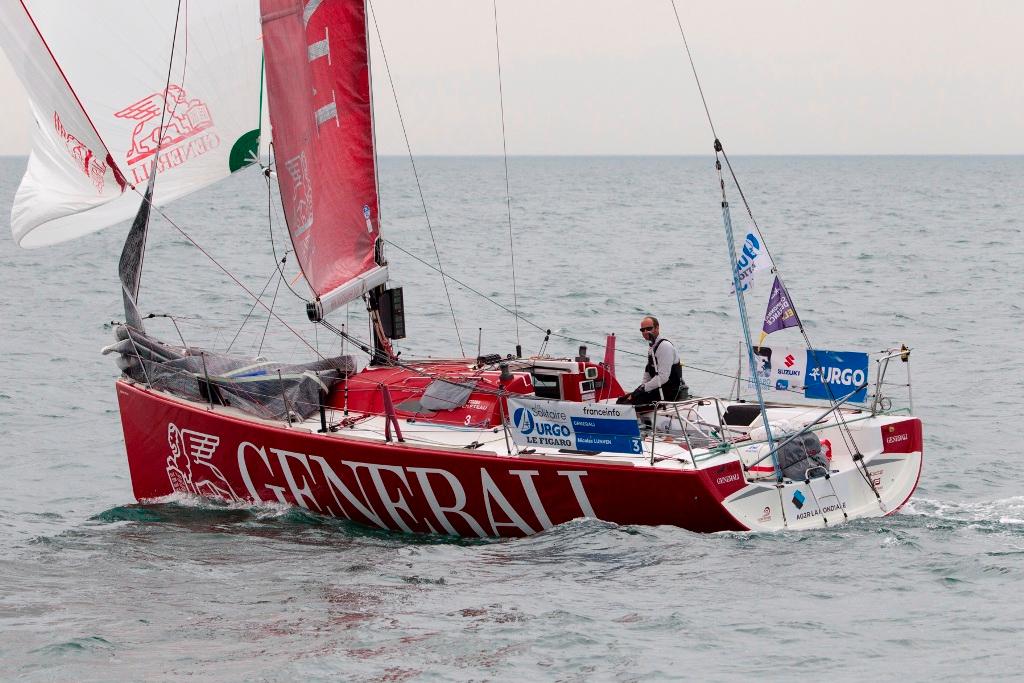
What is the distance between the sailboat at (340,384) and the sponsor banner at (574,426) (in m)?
0.02

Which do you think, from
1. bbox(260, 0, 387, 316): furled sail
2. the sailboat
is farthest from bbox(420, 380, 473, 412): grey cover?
bbox(260, 0, 387, 316): furled sail

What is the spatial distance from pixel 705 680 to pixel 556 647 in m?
1.07

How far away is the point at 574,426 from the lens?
36.5 ft

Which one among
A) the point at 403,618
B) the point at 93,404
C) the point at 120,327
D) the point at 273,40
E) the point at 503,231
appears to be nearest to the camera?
the point at 403,618

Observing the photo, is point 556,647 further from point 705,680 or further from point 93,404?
point 93,404

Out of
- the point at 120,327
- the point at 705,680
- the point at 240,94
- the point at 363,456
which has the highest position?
the point at 240,94

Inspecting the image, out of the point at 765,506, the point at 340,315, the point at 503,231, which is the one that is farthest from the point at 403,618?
the point at 503,231

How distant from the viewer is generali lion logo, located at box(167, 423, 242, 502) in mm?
12984

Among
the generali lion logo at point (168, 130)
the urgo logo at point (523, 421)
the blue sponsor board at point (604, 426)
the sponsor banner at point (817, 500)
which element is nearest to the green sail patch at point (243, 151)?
the generali lion logo at point (168, 130)

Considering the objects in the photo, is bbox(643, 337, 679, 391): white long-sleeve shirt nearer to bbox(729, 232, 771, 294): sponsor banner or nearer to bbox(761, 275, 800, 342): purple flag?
bbox(761, 275, 800, 342): purple flag

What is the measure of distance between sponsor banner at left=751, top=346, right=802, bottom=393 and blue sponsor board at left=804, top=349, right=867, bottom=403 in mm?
70

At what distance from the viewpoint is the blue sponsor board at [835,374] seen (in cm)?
1183

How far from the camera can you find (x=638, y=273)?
35656 mm

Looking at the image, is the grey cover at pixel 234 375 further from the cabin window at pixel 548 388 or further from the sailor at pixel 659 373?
the sailor at pixel 659 373
